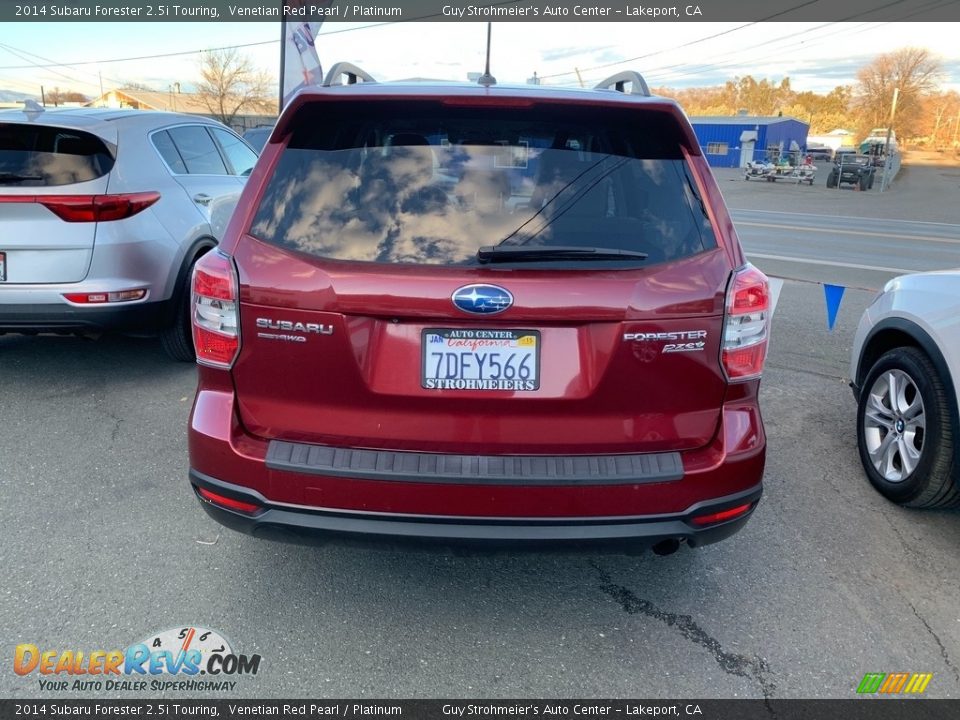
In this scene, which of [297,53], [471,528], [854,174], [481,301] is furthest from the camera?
[854,174]

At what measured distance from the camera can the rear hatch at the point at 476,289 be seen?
2.36 metres

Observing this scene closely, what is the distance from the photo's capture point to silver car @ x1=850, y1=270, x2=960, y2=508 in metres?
3.50

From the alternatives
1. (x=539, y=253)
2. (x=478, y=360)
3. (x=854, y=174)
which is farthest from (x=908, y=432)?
(x=854, y=174)

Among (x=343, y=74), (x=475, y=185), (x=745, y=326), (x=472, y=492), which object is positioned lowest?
(x=472, y=492)

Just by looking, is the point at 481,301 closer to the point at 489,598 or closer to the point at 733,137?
the point at 489,598

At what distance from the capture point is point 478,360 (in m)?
2.37

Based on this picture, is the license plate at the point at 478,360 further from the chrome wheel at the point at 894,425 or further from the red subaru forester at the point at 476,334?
the chrome wheel at the point at 894,425

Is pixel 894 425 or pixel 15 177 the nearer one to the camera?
pixel 894 425

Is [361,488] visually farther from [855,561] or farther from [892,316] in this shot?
[892,316]

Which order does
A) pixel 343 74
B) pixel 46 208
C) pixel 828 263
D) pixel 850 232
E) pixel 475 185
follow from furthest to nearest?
pixel 850 232 < pixel 828 263 < pixel 46 208 < pixel 343 74 < pixel 475 185

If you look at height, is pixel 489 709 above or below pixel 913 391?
below

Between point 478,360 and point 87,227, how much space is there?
3579mm

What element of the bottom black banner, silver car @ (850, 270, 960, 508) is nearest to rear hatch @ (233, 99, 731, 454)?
the bottom black banner
